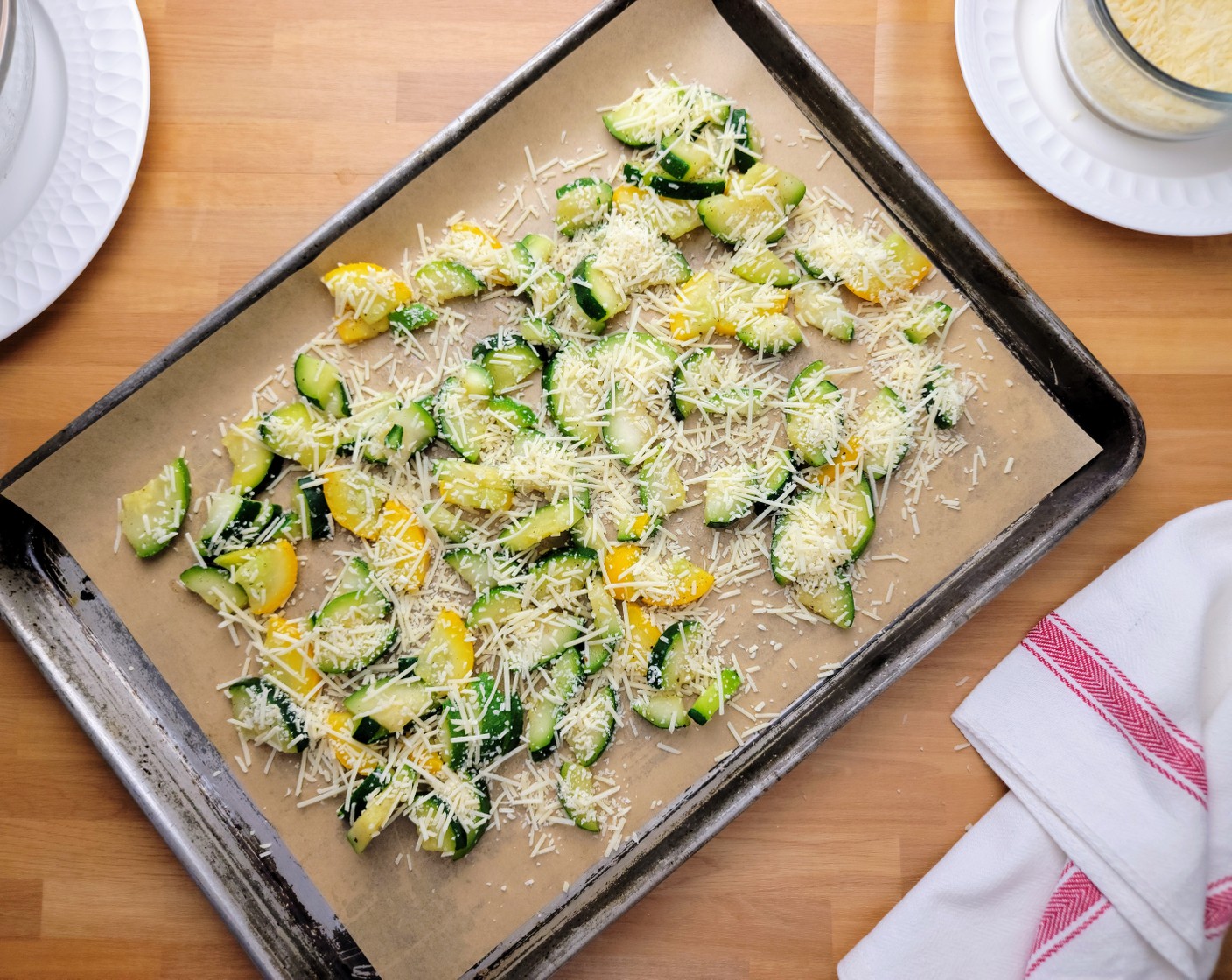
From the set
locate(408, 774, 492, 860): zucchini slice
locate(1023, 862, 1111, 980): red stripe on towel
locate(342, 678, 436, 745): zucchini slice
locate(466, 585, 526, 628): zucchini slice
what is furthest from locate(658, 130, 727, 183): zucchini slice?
locate(1023, 862, 1111, 980): red stripe on towel

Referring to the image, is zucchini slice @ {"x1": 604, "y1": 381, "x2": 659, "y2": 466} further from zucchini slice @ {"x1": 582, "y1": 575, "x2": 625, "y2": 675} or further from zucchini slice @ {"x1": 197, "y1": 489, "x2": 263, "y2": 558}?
zucchini slice @ {"x1": 197, "y1": 489, "x2": 263, "y2": 558}

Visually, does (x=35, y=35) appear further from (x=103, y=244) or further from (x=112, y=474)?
(x=112, y=474)

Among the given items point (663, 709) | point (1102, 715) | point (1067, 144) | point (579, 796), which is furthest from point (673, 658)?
point (1067, 144)

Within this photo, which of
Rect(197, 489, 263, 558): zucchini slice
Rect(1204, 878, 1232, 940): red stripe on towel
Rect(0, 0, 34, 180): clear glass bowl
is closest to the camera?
Rect(0, 0, 34, 180): clear glass bowl

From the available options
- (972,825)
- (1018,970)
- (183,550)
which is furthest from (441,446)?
(1018,970)

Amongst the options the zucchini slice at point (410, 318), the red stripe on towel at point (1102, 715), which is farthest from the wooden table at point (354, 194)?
the zucchini slice at point (410, 318)

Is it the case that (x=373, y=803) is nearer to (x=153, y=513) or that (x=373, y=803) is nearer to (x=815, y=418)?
(x=153, y=513)

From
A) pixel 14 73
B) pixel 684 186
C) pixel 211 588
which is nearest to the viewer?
pixel 14 73
